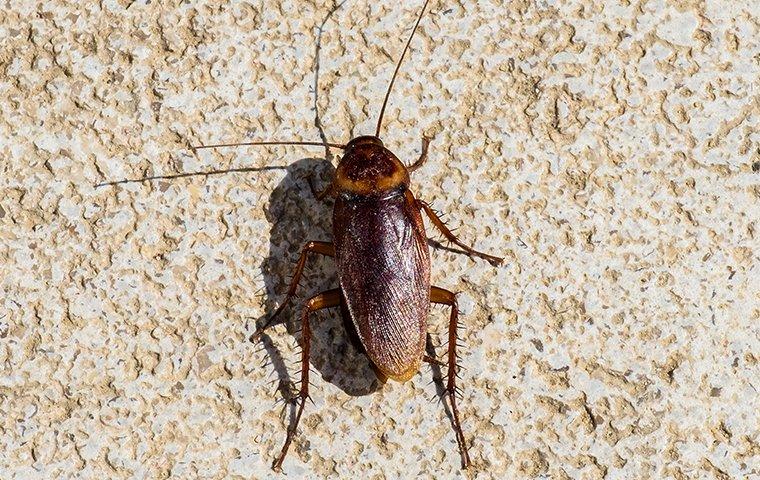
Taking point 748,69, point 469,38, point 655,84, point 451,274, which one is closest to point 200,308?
point 451,274

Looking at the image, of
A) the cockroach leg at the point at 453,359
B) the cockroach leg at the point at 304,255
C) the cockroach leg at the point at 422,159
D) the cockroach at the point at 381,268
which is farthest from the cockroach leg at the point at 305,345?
the cockroach leg at the point at 422,159

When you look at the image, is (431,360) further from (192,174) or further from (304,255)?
(192,174)

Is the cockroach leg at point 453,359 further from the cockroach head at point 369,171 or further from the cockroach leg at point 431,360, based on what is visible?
the cockroach head at point 369,171

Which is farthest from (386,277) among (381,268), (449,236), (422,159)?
(422,159)

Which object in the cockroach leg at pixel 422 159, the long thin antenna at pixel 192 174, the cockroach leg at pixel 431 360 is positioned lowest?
the cockroach leg at pixel 431 360

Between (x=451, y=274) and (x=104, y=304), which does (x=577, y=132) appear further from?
(x=104, y=304)

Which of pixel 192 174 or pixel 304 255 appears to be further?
pixel 192 174

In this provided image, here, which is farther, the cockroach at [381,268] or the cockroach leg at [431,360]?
the cockroach leg at [431,360]
